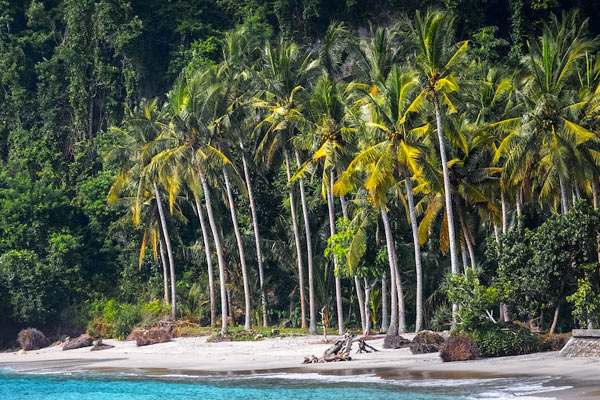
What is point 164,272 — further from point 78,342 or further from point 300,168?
point 300,168

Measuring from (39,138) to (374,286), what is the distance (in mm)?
26524

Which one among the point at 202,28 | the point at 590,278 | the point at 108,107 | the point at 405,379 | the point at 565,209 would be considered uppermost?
the point at 202,28

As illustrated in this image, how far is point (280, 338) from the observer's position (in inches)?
1629

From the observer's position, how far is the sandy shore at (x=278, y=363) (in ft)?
84.3

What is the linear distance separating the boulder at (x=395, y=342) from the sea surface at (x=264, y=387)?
18.2ft

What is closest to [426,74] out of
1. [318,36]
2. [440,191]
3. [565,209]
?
[440,191]

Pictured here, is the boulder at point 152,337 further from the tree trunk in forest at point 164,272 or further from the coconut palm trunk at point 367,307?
the coconut palm trunk at point 367,307

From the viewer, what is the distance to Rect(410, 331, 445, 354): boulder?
1283 inches

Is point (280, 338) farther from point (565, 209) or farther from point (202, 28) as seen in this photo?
point (202, 28)

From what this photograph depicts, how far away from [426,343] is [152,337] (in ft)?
55.3

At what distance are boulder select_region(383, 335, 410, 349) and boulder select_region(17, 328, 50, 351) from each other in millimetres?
21510

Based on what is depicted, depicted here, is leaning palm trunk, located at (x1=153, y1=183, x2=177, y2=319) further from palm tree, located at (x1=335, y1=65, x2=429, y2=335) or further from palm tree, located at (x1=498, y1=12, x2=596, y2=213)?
palm tree, located at (x1=498, y1=12, x2=596, y2=213)

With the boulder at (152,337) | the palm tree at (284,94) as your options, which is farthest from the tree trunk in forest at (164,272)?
the palm tree at (284,94)

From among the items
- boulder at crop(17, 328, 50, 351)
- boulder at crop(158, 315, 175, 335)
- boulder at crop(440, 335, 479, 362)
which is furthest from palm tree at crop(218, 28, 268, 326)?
boulder at crop(440, 335, 479, 362)
